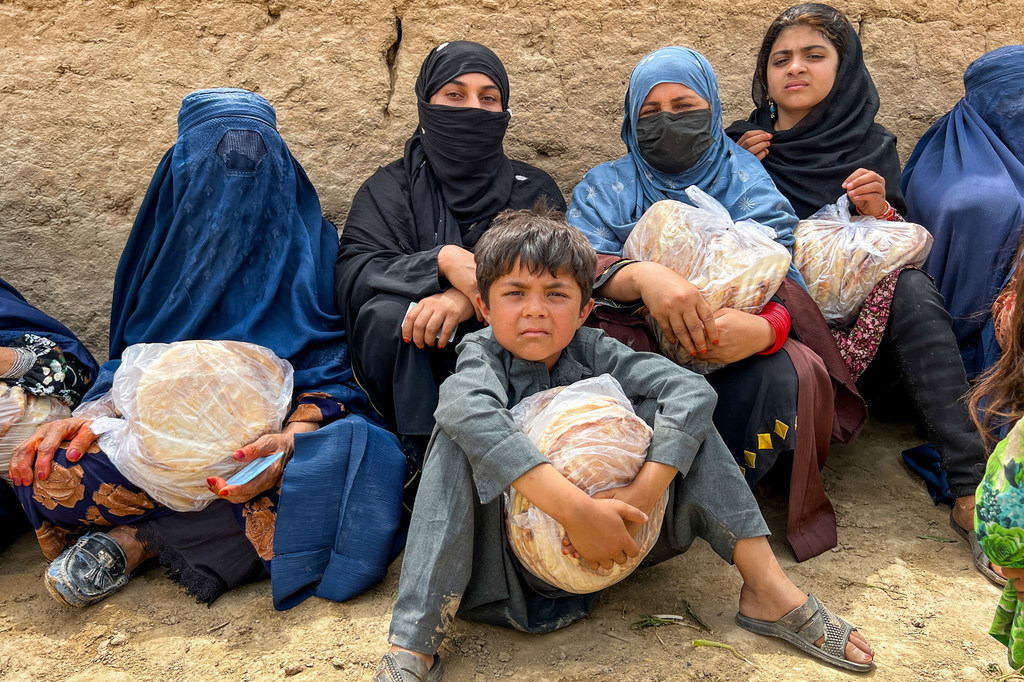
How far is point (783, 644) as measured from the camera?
219cm

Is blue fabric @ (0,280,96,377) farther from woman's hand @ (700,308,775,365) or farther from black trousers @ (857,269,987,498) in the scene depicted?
black trousers @ (857,269,987,498)

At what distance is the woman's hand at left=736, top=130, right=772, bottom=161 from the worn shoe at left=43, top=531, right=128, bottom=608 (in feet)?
8.82

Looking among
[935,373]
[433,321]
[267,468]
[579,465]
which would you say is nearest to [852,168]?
[935,373]

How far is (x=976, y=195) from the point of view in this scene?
3.17m

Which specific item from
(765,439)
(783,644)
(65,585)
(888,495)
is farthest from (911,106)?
(65,585)

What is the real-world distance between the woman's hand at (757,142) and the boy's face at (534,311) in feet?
4.80

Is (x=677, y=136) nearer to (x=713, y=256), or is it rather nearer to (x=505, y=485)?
(x=713, y=256)

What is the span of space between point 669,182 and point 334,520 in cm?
170

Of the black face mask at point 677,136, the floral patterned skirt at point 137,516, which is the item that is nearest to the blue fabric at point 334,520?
the floral patterned skirt at point 137,516

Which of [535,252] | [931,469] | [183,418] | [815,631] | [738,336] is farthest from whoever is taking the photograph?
[931,469]

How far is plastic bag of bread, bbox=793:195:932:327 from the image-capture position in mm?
2865

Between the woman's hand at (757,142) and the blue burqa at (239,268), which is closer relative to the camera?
the blue burqa at (239,268)

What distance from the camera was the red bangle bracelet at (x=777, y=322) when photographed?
2.61 m

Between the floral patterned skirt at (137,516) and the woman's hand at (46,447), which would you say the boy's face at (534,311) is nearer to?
the floral patterned skirt at (137,516)
